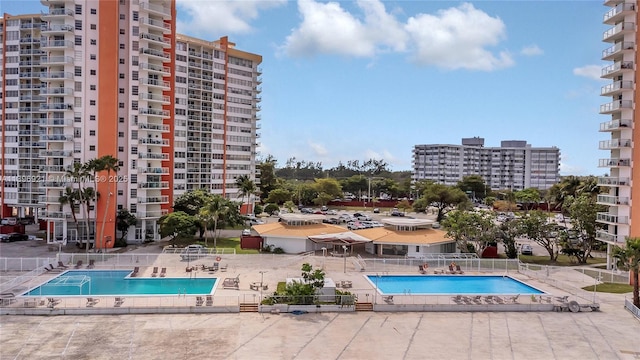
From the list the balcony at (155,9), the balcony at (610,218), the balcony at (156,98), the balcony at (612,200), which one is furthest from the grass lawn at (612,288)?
the balcony at (155,9)

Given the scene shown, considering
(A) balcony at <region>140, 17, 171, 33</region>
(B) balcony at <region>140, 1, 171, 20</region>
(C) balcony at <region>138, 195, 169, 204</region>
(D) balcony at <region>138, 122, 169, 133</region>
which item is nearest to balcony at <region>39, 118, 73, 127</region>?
(D) balcony at <region>138, 122, 169, 133</region>

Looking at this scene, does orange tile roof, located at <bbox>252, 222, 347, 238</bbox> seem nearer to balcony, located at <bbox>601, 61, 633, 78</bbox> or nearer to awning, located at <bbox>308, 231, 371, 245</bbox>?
awning, located at <bbox>308, 231, 371, 245</bbox>

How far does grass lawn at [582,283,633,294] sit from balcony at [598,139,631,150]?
1524 centimetres

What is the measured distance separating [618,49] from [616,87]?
4.13 m

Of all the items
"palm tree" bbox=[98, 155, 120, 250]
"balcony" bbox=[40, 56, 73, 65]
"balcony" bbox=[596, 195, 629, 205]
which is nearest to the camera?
"balcony" bbox=[596, 195, 629, 205]

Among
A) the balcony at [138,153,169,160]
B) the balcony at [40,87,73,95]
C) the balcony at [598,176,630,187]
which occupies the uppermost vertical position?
the balcony at [40,87,73,95]

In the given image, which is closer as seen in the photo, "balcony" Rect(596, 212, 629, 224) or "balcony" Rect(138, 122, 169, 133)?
"balcony" Rect(596, 212, 629, 224)

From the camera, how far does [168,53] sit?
246ft

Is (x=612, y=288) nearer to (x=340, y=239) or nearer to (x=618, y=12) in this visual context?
(x=340, y=239)

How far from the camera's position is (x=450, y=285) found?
46938mm

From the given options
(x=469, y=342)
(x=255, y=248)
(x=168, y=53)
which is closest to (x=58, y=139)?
(x=168, y=53)

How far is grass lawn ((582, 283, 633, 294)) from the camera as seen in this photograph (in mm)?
44500

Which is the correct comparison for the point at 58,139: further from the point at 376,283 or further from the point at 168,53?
the point at 376,283

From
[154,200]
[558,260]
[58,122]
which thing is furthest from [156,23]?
[558,260]
